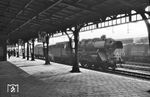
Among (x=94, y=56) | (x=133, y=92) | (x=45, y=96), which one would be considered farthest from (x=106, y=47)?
(x=45, y=96)

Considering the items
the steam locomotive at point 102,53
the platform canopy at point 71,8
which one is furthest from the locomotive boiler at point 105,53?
the platform canopy at point 71,8

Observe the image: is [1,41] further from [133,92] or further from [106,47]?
[133,92]

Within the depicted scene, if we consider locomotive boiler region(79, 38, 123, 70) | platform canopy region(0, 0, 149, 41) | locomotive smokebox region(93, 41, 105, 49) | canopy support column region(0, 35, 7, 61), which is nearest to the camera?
platform canopy region(0, 0, 149, 41)

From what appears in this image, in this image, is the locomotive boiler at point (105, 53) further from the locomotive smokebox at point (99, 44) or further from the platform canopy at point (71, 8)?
the platform canopy at point (71, 8)

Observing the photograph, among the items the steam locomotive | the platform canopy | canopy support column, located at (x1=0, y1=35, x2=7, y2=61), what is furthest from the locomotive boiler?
canopy support column, located at (x1=0, y1=35, x2=7, y2=61)

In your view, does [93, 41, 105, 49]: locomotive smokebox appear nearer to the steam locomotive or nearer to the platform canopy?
the steam locomotive

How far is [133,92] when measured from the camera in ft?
25.2

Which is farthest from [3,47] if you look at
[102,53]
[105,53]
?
[105,53]

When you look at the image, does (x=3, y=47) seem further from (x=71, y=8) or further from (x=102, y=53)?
(x=71, y=8)

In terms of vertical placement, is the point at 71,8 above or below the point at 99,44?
above

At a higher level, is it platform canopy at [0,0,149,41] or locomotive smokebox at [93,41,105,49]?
platform canopy at [0,0,149,41]

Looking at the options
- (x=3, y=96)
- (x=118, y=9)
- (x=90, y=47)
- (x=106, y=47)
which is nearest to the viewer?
(x=3, y=96)

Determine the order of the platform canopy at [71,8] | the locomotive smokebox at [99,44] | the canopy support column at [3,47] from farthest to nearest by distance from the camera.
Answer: the canopy support column at [3,47], the locomotive smokebox at [99,44], the platform canopy at [71,8]

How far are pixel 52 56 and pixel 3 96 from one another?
24.0m
